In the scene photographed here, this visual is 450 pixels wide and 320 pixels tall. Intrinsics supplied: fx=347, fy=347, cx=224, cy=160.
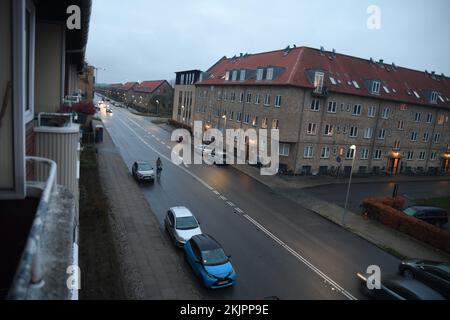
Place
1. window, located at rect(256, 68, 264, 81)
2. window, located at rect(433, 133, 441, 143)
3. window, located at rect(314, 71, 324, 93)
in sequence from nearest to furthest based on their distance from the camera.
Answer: window, located at rect(314, 71, 324, 93), window, located at rect(256, 68, 264, 81), window, located at rect(433, 133, 441, 143)

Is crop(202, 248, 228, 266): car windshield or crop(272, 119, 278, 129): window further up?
crop(272, 119, 278, 129): window

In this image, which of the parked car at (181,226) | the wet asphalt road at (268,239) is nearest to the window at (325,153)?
the wet asphalt road at (268,239)

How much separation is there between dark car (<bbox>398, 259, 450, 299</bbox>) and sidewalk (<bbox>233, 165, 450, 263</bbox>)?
2.41 m

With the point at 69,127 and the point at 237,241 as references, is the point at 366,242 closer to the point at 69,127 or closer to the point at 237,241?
the point at 237,241

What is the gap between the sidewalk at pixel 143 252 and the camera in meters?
12.6

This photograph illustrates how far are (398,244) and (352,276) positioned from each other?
20.9ft

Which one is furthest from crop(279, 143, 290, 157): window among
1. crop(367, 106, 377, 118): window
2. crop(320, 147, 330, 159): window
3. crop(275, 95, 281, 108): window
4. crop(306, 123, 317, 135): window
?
crop(367, 106, 377, 118): window

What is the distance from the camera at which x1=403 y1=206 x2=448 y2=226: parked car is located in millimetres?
23859

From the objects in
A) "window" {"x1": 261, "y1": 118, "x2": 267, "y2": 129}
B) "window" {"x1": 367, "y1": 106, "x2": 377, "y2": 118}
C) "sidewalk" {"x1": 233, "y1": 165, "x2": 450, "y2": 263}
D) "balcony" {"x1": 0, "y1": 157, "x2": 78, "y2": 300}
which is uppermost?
"window" {"x1": 367, "y1": 106, "x2": 377, "y2": 118}

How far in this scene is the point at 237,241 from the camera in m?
17.7

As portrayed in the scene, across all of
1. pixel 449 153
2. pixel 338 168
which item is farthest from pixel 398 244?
pixel 449 153

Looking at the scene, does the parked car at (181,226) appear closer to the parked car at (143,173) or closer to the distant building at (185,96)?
the parked car at (143,173)

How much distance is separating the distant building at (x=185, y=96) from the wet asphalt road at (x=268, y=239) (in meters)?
29.1

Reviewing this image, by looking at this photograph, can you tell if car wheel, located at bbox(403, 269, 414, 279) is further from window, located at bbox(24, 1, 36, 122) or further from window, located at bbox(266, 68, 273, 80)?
window, located at bbox(266, 68, 273, 80)
